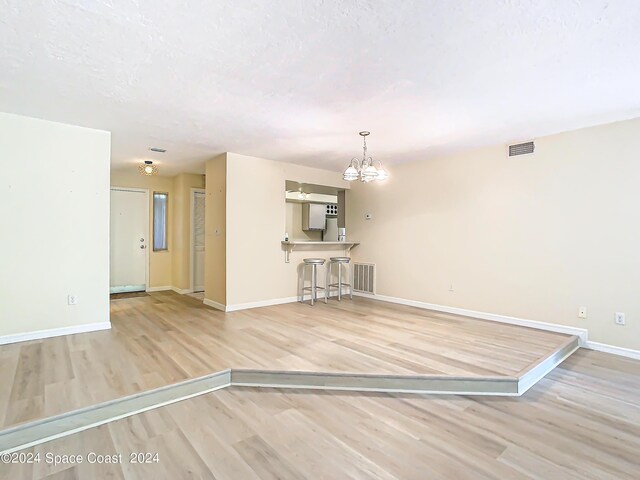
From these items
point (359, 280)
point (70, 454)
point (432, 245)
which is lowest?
point (70, 454)

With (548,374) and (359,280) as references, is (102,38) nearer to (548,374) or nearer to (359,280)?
(548,374)

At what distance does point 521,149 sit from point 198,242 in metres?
5.90

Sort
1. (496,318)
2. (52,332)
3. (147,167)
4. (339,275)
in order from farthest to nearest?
(339,275) < (147,167) < (496,318) < (52,332)

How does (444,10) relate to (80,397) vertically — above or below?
above

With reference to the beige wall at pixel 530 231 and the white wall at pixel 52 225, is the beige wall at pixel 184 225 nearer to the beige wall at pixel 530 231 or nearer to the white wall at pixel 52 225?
the white wall at pixel 52 225

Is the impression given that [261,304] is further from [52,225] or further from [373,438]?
[373,438]

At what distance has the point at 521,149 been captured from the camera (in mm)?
4242

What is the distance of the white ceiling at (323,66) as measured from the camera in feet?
6.12

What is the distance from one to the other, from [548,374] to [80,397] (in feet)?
12.7

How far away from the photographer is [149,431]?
2.08m

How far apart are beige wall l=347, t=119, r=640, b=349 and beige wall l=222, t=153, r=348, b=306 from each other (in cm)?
187

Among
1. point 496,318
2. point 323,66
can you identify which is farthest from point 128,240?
point 496,318

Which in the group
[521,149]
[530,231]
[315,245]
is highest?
[521,149]

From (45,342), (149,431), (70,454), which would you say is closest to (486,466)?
(149,431)
